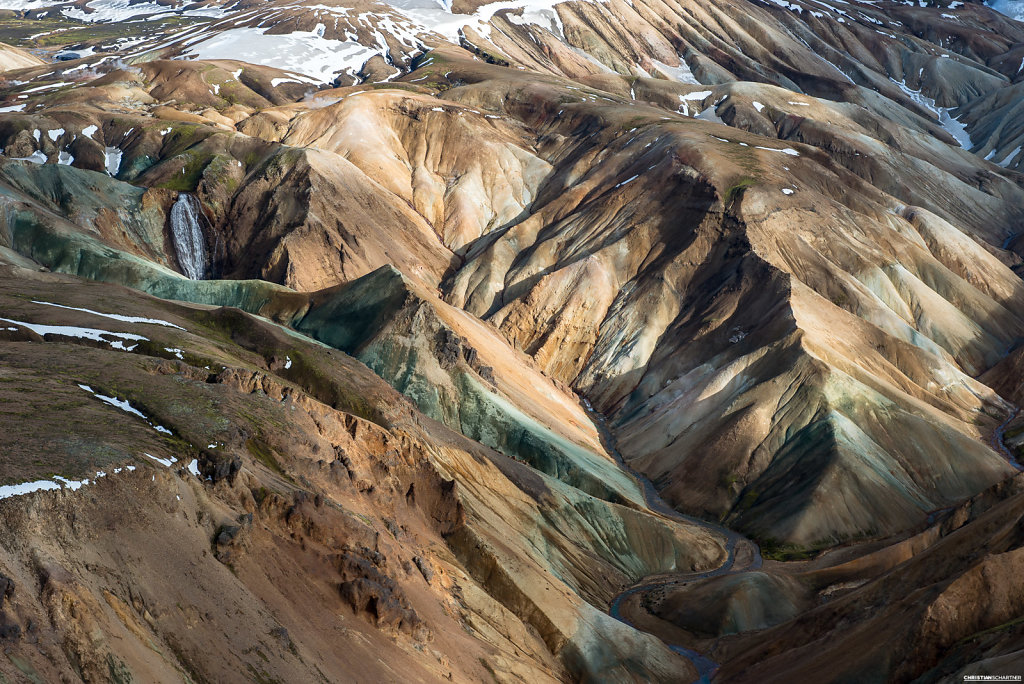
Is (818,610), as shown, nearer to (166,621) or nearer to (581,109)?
(166,621)

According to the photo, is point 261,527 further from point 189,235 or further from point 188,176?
point 188,176

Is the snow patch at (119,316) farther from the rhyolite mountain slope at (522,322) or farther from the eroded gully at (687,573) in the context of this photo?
the eroded gully at (687,573)

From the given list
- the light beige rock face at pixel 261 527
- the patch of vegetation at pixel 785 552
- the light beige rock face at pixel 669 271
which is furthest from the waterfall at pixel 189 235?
the patch of vegetation at pixel 785 552

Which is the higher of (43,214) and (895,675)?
(895,675)

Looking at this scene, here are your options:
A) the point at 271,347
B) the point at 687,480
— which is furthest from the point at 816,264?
the point at 271,347

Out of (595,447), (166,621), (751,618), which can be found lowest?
(595,447)

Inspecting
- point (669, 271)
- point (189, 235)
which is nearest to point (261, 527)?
point (669, 271)

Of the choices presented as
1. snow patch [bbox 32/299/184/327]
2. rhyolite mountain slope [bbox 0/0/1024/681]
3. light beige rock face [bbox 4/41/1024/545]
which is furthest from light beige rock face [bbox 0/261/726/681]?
light beige rock face [bbox 4/41/1024/545]

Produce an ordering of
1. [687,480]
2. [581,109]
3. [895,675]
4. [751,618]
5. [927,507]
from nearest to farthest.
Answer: [895,675]
[751,618]
[927,507]
[687,480]
[581,109]
